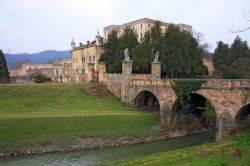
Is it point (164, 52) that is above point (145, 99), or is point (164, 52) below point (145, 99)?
above

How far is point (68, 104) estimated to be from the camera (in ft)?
148

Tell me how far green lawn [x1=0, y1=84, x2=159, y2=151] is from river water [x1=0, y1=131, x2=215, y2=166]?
198cm

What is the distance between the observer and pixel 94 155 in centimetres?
3139

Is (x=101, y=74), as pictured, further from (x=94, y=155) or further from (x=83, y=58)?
(x=83, y=58)

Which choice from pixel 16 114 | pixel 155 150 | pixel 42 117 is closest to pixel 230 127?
pixel 155 150

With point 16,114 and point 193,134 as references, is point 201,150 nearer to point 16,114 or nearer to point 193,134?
point 193,134

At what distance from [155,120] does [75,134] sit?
10.2 meters

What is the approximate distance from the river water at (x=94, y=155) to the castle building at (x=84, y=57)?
115 feet

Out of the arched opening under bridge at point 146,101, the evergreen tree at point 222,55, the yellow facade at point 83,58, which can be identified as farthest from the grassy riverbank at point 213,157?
the evergreen tree at point 222,55

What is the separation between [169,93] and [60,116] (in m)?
11.7

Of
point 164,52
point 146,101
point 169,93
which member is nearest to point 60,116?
point 169,93

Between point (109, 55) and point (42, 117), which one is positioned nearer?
point (42, 117)

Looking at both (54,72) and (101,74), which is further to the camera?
(54,72)

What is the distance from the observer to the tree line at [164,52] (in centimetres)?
6266
